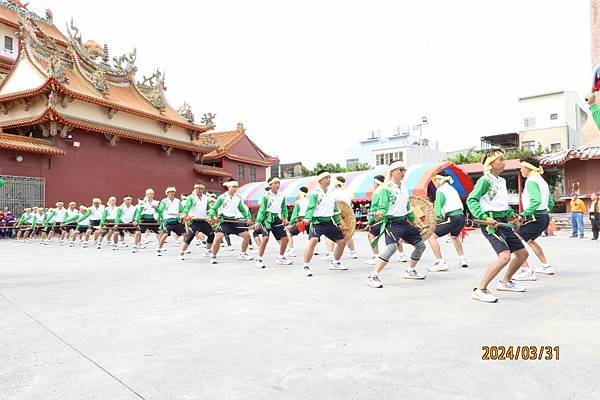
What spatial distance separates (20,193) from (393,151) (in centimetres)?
3431

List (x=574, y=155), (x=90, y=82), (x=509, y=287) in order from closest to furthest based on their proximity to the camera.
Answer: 1. (x=509, y=287)
2. (x=574, y=155)
3. (x=90, y=82)

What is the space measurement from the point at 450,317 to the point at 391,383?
186cm

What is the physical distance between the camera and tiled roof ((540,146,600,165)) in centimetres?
2120

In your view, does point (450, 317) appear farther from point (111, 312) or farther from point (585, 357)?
point (111, 312)

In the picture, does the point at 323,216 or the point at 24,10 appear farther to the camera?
the point at 24,10

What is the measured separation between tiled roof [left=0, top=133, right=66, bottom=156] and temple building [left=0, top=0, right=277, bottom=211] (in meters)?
0.05

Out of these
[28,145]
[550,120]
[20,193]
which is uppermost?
[550,120]

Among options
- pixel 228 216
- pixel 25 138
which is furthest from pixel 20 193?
pixel 228 216

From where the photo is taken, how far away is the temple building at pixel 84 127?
21.6 metres

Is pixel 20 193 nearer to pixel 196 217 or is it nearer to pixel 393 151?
pixel 196 217

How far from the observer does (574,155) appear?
21.8 m

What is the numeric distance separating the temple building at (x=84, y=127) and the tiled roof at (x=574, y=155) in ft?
69.2

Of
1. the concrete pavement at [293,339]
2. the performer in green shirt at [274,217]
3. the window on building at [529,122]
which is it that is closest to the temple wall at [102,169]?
the performer in green shirt at [274,217]
